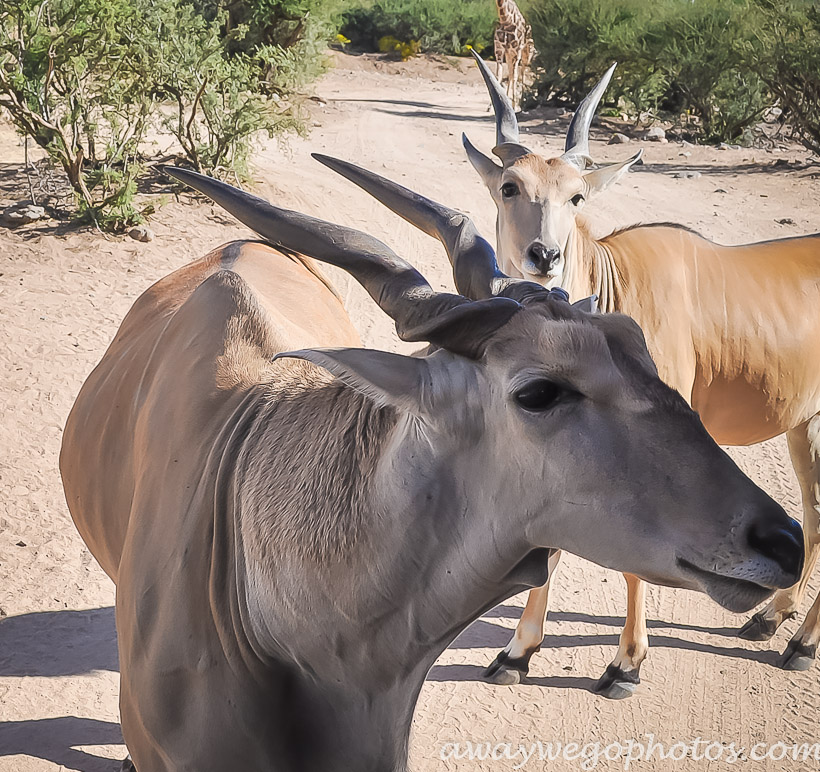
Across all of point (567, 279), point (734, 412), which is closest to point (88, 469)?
point (567, 279)

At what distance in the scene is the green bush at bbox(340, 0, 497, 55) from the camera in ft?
97.7

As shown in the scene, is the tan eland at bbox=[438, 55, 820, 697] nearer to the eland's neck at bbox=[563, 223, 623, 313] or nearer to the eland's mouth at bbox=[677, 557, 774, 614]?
the eland's neck at bbox=[563, 223, 623, 313]

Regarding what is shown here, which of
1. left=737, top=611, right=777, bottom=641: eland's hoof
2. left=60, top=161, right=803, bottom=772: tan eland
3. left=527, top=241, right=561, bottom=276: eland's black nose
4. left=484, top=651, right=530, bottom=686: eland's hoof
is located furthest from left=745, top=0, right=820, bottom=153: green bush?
left=60, top=161, right=803, bottom=772: tan eland

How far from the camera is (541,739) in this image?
145 inches

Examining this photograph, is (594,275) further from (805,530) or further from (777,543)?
(777,543)

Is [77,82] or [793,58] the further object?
[793,58]

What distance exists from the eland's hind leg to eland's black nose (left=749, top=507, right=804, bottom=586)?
305cm

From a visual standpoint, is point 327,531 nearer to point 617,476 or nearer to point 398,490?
point 398,490

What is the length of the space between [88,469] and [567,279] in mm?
2383

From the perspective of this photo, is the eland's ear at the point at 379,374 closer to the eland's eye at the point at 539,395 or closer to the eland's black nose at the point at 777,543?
the eland's eye at the point at 539,395

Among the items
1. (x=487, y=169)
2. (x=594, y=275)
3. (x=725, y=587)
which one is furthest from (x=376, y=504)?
(x=487, y=169)

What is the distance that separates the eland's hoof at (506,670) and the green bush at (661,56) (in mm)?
13519

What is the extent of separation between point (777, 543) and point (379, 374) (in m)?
0.75

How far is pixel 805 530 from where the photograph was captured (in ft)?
14.9
